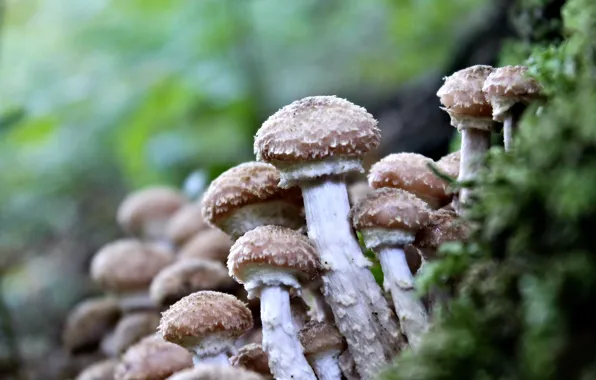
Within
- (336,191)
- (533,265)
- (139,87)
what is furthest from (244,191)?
(139,87)

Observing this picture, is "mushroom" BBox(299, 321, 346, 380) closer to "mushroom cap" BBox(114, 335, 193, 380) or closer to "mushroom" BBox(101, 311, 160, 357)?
"mushroom cap" BBox(114, 335, 193, 380)

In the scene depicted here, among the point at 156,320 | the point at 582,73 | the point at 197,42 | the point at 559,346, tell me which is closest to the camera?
the point at 559,346

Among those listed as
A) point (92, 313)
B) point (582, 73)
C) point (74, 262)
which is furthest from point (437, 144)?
point (74, 262)

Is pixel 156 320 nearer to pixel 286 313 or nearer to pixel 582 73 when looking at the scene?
pixel 286 313

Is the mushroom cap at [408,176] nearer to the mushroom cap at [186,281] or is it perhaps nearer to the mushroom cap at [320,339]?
the mushroom cap at [320,339]

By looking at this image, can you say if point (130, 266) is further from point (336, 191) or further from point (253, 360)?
point (336, 191)

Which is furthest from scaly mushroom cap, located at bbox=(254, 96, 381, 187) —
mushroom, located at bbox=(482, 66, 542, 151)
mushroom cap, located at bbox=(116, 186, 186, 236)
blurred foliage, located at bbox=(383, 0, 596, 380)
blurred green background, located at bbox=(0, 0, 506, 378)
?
blurred green background, located at bbox=(0, 0, 506, 378)
